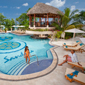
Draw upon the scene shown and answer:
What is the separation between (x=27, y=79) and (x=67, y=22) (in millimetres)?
12466

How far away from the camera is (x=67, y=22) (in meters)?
14.0

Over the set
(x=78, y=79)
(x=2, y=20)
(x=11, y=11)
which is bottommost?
(x=78, y=79)

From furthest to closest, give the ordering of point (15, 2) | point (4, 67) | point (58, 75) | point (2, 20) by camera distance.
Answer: point (15, 2) < point (2, 20) < point (4, 67) < point (58, 75)

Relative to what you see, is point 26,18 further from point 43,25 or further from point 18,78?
point 18,78

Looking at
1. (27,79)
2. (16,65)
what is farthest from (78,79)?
(16,65)

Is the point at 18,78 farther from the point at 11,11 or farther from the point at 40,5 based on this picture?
the point at 11,11

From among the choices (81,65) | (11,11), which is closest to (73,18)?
(81,65)

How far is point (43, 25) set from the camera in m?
18.6

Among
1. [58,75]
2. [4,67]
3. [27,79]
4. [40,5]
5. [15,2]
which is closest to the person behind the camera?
[27,79]

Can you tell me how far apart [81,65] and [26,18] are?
34.0m

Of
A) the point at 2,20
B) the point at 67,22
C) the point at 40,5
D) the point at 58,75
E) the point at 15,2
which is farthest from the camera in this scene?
the point at 15,2

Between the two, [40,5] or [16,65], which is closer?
[16,65]

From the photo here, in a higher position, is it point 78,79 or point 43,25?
point 43,25

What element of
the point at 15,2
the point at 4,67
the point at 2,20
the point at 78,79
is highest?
the point at 15,2
